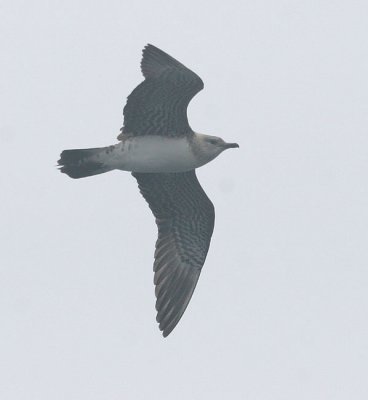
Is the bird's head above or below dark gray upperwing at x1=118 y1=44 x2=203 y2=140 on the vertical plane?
below

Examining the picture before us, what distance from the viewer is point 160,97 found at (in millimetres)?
15336

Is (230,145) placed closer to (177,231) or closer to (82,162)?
(177,231)

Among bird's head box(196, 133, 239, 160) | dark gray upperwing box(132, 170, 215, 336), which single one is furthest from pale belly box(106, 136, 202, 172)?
dark gray upperwing box(132, 170, 215, 336)

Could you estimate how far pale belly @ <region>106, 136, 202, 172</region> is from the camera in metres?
15.8

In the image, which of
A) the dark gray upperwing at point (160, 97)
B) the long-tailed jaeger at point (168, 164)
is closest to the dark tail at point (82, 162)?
the long-tailed jaeger at point (168, 164)

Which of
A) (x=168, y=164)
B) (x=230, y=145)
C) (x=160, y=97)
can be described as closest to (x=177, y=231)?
(x=168, y=164)

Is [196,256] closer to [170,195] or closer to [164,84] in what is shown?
[170,195]

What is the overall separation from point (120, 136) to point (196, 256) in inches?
91.4

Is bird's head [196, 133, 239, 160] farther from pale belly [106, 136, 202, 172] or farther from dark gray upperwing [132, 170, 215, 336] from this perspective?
dark gray upperwing [132, 170, 215, 336]

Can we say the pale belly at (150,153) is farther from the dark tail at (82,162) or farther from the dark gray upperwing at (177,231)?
the dark gray upperwing at (177,231)

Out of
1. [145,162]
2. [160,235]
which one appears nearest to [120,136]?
[145,162]

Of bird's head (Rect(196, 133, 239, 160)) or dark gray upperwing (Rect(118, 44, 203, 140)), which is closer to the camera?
dark gray upperwing (Rect(118, 44, 203, 140))

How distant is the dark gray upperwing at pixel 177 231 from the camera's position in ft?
54.9

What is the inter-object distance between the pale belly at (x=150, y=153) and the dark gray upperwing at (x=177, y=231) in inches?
33.9
